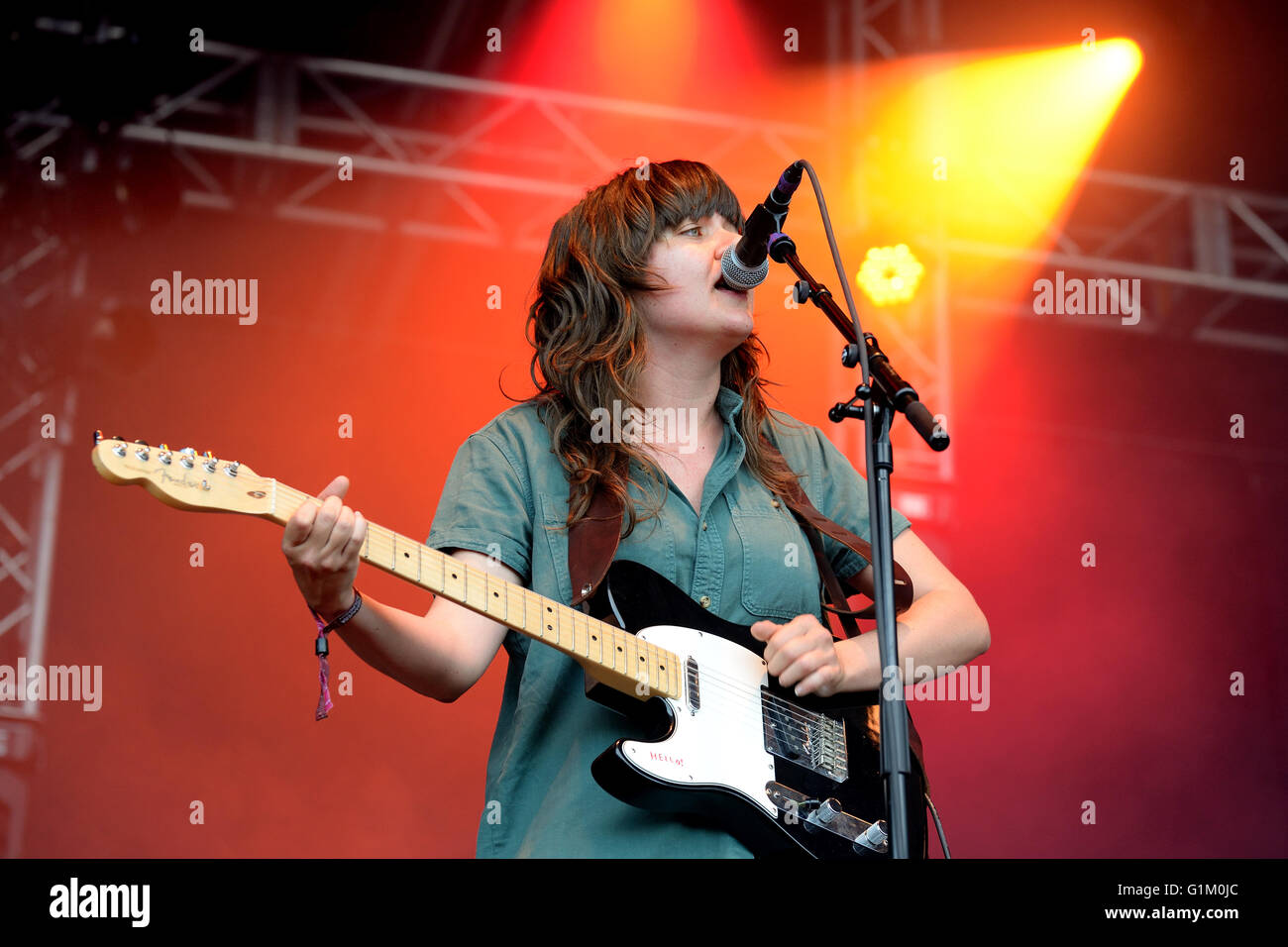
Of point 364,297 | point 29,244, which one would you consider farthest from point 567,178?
point 29,244

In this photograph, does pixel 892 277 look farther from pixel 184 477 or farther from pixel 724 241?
pixel 184 477

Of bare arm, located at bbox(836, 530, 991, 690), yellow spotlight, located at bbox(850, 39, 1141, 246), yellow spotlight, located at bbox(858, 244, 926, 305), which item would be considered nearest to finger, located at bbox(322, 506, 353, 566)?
bare arm, located at bbox(836, 530, 991, 690)

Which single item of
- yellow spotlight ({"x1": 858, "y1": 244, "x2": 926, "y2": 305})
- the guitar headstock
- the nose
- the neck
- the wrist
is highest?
yellow spotlight ({"x1": 858, "y1": 244, "x2": 926, "y2": 305})

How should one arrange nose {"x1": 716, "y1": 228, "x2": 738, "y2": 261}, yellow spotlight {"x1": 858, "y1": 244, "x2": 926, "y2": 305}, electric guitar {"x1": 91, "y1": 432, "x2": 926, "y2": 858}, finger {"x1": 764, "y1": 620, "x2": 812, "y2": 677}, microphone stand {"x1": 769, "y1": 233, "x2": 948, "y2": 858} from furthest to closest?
1. yellow spotlight {"x1": 858, "y1": 244, "x2": 926, "y2": 305}
2. nose {"x1": 716, "y1": 228, "x2": 738, "y2": 261}
3. finger {"x1": 764, "y1": 620, "x2": 812, "y2": 677}
4. electric guitar {"x1": 91, "y1": 432, "x2": 926, "y2": 858}
5. microphone stand {"x1": 769, "y1": 233, "x2": 948, "y2": 858}

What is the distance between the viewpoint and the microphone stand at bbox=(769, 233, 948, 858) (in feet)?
4.96

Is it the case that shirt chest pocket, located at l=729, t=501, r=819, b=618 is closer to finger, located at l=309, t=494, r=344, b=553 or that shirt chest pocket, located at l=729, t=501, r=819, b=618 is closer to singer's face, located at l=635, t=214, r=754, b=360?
singer's face, located at l=635, t=214, r=754, b=360

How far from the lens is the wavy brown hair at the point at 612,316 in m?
2.30

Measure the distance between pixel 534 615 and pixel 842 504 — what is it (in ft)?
3.09

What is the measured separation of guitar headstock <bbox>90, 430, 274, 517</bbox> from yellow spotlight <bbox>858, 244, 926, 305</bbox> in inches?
141

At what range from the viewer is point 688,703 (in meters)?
1.90

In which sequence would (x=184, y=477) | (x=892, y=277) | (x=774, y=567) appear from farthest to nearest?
1. (x=892, y=277)
2. (x=774, y=567)
3. (x=184, y=477)

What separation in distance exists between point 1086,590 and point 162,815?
346cm

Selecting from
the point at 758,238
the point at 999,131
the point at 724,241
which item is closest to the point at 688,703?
the point at 758,238

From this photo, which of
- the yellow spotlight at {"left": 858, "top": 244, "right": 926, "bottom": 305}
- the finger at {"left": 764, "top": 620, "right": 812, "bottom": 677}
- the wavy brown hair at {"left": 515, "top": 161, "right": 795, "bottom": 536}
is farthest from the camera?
the yellow spotlight at {"left": 858, "top": 244, "right": 926, "bottom": 305}
